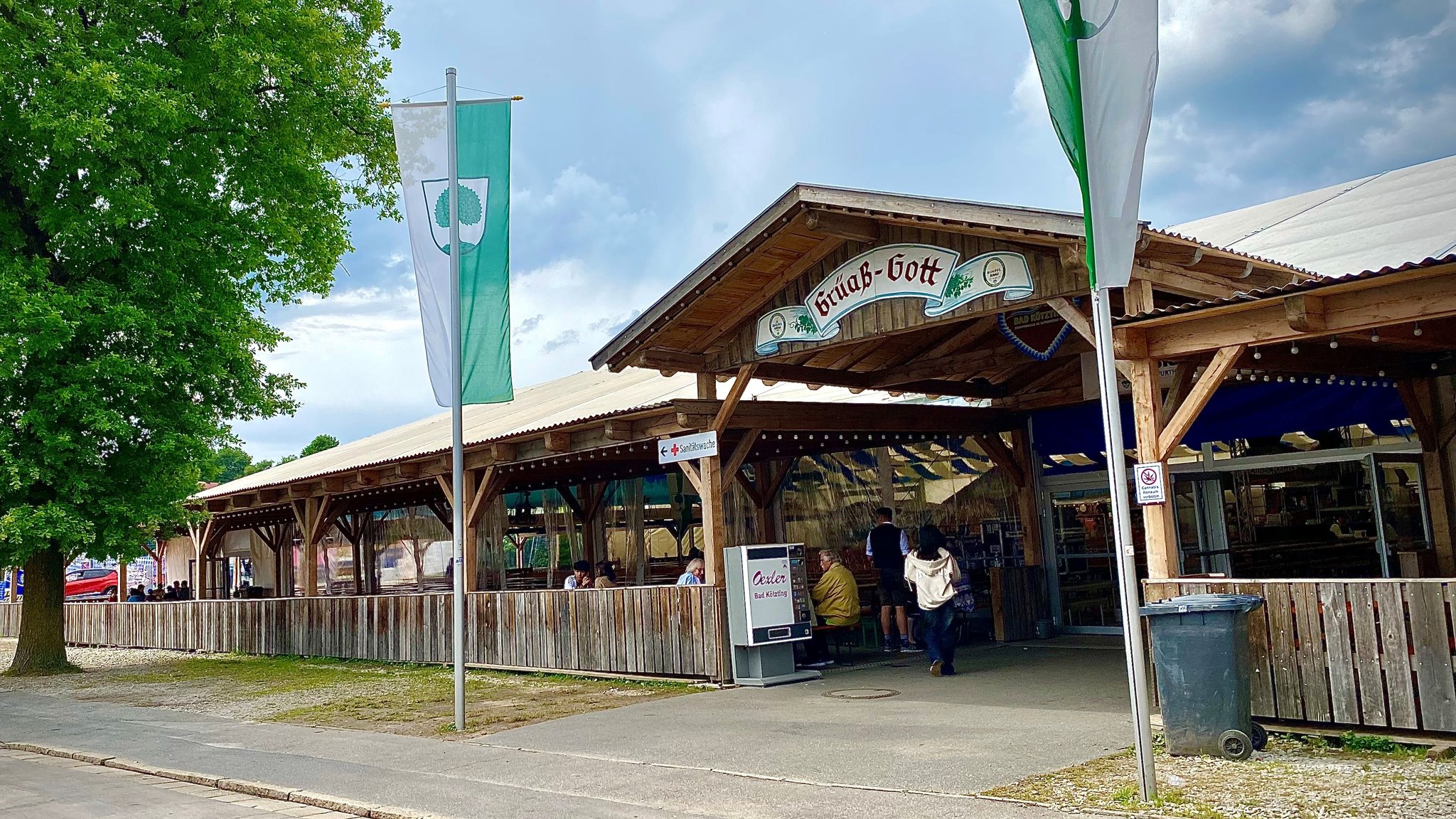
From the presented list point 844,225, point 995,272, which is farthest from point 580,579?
point 995,272

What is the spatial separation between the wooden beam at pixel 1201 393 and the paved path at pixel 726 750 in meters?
2.07

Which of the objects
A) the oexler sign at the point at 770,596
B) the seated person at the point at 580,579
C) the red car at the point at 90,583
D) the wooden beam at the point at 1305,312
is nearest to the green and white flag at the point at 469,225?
the oexler sign at the point at 770,596

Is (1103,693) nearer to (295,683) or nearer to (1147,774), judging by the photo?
(1147,774)

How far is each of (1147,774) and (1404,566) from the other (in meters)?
6.68

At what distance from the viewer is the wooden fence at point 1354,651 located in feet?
23.1

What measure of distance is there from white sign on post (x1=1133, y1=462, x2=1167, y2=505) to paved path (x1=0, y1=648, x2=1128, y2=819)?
1621 mm

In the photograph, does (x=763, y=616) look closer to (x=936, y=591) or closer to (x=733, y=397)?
(x=936, y=591)

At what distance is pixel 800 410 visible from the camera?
13.5 metres

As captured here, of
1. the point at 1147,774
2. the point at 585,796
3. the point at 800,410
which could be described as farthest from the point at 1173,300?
the point at 585,796

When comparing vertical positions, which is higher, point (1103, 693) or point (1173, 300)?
point (1173, 300)

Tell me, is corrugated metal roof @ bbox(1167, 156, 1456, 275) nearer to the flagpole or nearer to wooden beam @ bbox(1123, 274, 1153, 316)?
wooden beam @ bbox(1123, 274, 1153, 316)

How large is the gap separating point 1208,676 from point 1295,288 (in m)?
2.43

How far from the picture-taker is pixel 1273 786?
6426 millimetres

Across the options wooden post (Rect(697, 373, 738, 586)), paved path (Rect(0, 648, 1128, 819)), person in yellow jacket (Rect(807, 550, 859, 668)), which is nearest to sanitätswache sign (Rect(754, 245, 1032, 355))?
wooden post (Rect(697, 373, 738, 586))
